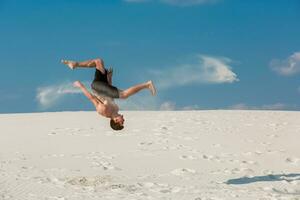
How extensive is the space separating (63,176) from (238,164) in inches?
206

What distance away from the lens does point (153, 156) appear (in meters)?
18.0

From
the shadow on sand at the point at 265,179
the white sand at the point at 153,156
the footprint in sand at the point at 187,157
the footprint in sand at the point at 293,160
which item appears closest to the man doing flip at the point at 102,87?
the white sand at the point at 153,156

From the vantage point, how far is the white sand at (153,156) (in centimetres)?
1330

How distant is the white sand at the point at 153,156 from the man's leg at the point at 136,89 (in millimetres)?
4087

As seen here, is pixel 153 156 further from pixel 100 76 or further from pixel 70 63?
pixel 70 63

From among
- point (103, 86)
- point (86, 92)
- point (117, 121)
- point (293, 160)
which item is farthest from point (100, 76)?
point (293, 160)

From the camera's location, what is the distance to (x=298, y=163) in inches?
695

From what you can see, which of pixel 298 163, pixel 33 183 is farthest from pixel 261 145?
pixel 33 183

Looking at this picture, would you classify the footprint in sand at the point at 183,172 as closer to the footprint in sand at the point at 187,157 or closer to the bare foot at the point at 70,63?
the footprint in sand at the point at 187,157

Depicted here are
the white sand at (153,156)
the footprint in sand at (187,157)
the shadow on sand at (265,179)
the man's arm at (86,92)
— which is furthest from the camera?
the footprint in sand at (187,157)

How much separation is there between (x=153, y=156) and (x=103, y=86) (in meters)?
9.54

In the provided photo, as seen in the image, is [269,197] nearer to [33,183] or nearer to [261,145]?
[33,183]

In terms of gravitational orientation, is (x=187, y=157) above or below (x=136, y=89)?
above

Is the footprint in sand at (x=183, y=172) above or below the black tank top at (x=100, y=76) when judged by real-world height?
above
